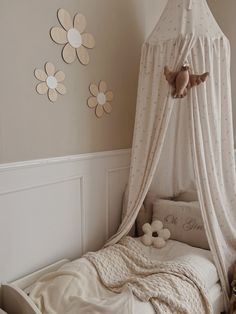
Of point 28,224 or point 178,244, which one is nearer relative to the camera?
point 28,224

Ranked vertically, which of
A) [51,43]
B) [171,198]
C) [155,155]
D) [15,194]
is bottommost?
[171,198]

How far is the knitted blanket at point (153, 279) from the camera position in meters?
1.63

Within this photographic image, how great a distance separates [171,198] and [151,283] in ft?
3.51

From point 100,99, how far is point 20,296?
141cm

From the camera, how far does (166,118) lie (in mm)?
2127

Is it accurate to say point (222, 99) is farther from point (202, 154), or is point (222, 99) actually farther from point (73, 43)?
point (73, 43)

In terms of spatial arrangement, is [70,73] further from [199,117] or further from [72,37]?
[199,117]

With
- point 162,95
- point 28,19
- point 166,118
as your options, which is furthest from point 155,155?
point 28,19

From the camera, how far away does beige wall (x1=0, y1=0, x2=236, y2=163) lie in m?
1.74

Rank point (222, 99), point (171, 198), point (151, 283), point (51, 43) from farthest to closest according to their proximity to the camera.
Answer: point (171, 198) → point (222, 99) → point (51, 43) → point (151, 283)

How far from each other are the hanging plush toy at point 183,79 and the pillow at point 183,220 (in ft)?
2.81

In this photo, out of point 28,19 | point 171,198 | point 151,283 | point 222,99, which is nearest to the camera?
point 151,283

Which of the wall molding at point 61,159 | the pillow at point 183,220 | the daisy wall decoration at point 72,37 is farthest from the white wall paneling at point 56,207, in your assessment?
the daisy wall decoration at point 72,37

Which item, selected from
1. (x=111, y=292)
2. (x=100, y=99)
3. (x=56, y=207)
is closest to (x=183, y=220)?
A: (x=111, y=292)
